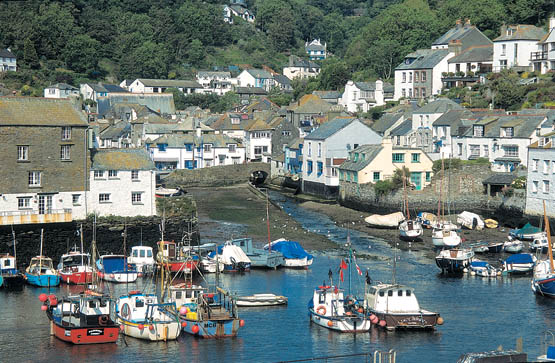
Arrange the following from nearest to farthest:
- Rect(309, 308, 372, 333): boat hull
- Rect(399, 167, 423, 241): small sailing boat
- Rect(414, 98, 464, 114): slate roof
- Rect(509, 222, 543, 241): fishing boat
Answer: Rect(309, 308, 372, 333): boat hull, Rect(509, 222, 543, 241): fishing boat, Rect(399, 167, 423, 241): small sailing boat, Rect(414, 98, 464, 114): slate roof

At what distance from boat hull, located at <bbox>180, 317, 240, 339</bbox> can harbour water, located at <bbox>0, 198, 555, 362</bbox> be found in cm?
37

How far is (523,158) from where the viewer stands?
72.3 metres

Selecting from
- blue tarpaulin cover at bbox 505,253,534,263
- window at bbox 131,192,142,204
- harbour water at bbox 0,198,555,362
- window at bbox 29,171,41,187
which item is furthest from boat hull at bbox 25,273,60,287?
blue tarpaulin cover at bbox 505,253,534,263

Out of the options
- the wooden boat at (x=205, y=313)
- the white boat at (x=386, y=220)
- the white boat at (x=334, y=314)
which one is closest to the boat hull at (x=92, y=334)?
the wooden boat at (x=205, y=313)

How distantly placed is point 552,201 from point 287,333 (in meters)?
30.3

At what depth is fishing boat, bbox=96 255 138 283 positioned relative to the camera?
47250 mm

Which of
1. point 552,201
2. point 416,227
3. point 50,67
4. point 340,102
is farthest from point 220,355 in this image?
point 50,67

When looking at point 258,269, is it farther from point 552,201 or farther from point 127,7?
point 127,7

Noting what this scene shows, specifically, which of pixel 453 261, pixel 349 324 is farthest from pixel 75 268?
pixel 453 261

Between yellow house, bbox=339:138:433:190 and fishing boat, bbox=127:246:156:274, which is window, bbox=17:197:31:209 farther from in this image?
yellow house, bbox=339:138:433:190

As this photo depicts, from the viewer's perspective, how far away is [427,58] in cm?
11138

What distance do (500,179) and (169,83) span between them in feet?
304

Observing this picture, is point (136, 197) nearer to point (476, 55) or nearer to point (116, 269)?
point (116, 269)

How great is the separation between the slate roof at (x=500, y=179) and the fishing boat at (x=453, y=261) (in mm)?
19039
